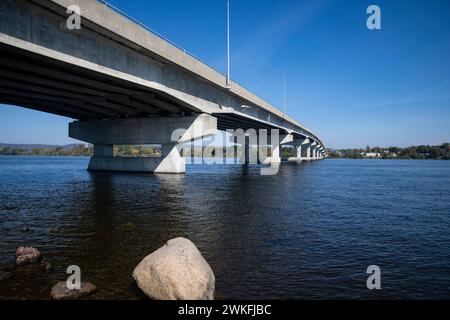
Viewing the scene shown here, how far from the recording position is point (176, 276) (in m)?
7.07

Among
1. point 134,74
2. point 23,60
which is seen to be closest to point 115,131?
point 134,74

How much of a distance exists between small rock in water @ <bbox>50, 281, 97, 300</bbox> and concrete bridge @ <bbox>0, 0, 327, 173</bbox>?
13.6 m

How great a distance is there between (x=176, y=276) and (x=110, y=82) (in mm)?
23569

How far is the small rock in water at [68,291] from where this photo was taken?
750 centimetres

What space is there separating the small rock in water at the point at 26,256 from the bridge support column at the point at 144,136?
97.9 ft

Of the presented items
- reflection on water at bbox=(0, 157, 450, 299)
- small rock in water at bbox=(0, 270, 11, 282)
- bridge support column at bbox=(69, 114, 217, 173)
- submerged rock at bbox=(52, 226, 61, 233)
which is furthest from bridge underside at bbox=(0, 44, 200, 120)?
small rock in water at bbox=(0, 270, 11, 282)

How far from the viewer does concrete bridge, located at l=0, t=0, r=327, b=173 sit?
57.9ft

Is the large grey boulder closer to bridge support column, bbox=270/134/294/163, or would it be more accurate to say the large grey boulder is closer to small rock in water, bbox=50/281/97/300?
small rock in water, bbox=50/281/97/300

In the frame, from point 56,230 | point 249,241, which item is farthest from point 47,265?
point 249,241

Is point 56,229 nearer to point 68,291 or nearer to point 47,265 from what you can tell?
point 47,265

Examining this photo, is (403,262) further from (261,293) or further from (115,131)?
(115,131)

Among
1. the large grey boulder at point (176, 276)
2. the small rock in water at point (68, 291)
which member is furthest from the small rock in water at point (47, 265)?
the large grey boulder at point (176, 276)

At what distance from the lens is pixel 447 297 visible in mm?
7797
